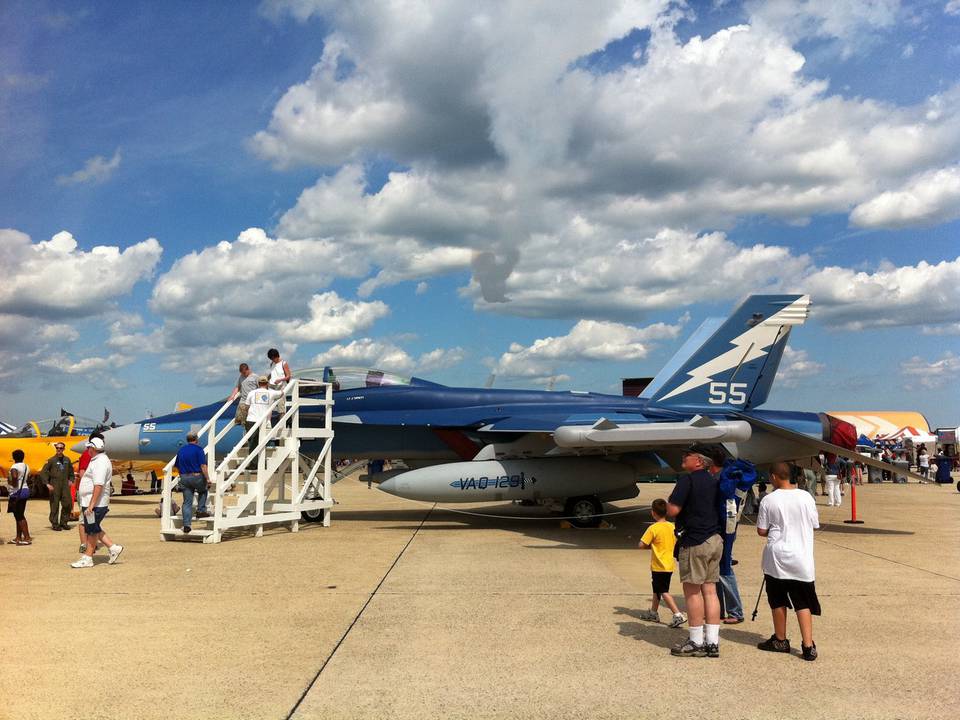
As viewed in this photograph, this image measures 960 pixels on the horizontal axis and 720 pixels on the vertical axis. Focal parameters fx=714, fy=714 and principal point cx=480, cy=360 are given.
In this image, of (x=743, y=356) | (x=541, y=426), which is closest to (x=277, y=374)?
(x=541, y=426)

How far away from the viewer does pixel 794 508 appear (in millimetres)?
5102

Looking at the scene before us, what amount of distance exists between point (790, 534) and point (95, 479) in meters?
7.61

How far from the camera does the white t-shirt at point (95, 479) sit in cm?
849

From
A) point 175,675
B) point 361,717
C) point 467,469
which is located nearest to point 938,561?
point 467,469

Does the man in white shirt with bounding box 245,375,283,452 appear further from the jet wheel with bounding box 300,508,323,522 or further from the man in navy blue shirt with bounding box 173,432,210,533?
the jet wheel with bounding box 300,508,323,522

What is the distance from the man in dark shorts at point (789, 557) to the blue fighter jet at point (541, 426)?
6.86 m

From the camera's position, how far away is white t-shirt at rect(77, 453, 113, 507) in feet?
27.9

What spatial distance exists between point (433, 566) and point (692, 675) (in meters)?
4.52

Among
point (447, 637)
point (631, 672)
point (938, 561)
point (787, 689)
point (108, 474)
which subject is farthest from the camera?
point (938, 561)

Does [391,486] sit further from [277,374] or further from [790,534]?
[790,534]

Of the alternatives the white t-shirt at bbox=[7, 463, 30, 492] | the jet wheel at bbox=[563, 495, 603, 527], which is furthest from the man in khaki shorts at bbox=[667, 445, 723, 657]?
the white t-shirt at bbox=[7, 463, 30, 492]

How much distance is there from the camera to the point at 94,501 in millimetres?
8523

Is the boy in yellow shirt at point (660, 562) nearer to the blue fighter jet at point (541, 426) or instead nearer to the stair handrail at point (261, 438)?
the blue fighter jet at point (541, 426)

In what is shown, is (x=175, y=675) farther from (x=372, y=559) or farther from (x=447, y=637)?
(x=372, y=559)
